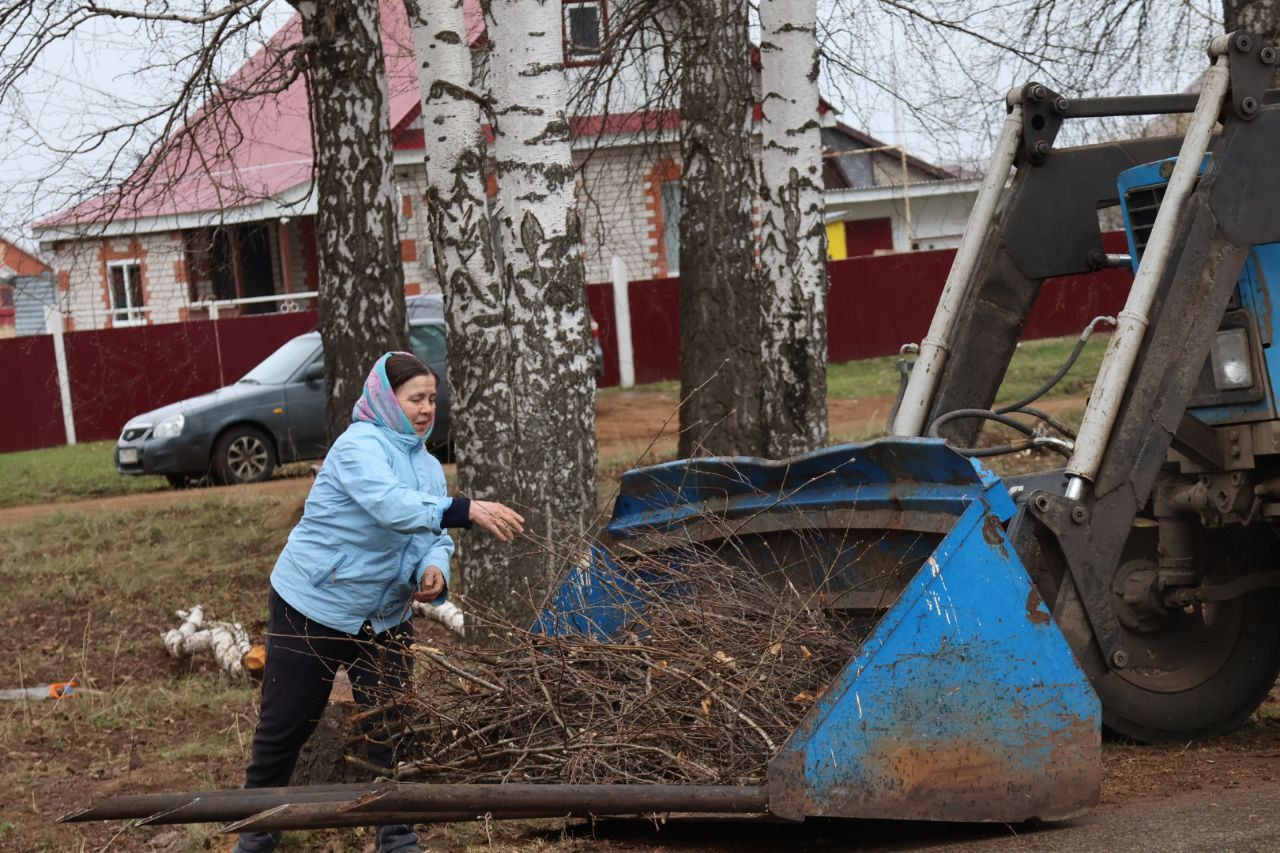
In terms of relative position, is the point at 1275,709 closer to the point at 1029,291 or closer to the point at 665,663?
the point at 1029,291

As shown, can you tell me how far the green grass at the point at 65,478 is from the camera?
16.3 meters

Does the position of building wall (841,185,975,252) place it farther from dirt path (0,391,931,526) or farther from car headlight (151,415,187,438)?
car headlight (151,415,187,438)

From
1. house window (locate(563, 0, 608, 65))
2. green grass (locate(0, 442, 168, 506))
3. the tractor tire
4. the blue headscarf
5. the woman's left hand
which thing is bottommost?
green grass (locate(0, 442, 168, 506))

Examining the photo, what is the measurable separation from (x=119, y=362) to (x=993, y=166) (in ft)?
59.0

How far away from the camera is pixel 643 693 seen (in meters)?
4.63

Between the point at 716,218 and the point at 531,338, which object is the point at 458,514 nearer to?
the point at 531,338

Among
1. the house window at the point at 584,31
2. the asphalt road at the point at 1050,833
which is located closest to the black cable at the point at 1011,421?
the asphalt road at the point at 1050,833

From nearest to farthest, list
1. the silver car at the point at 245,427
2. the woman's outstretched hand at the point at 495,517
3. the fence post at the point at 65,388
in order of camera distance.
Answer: the woman's outstretched hand at the point at 495,517 → the silver car at the point at 245,427 → the fence post at the point at 65,388

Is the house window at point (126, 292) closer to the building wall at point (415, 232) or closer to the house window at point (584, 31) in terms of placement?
the building wall at point (415, 232)

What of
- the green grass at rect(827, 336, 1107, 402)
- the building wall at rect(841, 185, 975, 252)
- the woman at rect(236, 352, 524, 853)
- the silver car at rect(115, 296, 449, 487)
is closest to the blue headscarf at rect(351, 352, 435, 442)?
the woman at rect(236, 352, 524, 853)

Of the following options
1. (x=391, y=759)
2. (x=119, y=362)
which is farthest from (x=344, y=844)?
(x=119, y=362)

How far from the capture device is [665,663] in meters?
4.73

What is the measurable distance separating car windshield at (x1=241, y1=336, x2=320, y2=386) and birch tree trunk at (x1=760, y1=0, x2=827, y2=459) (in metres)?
7.51

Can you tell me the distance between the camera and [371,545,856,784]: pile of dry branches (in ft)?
14.7
